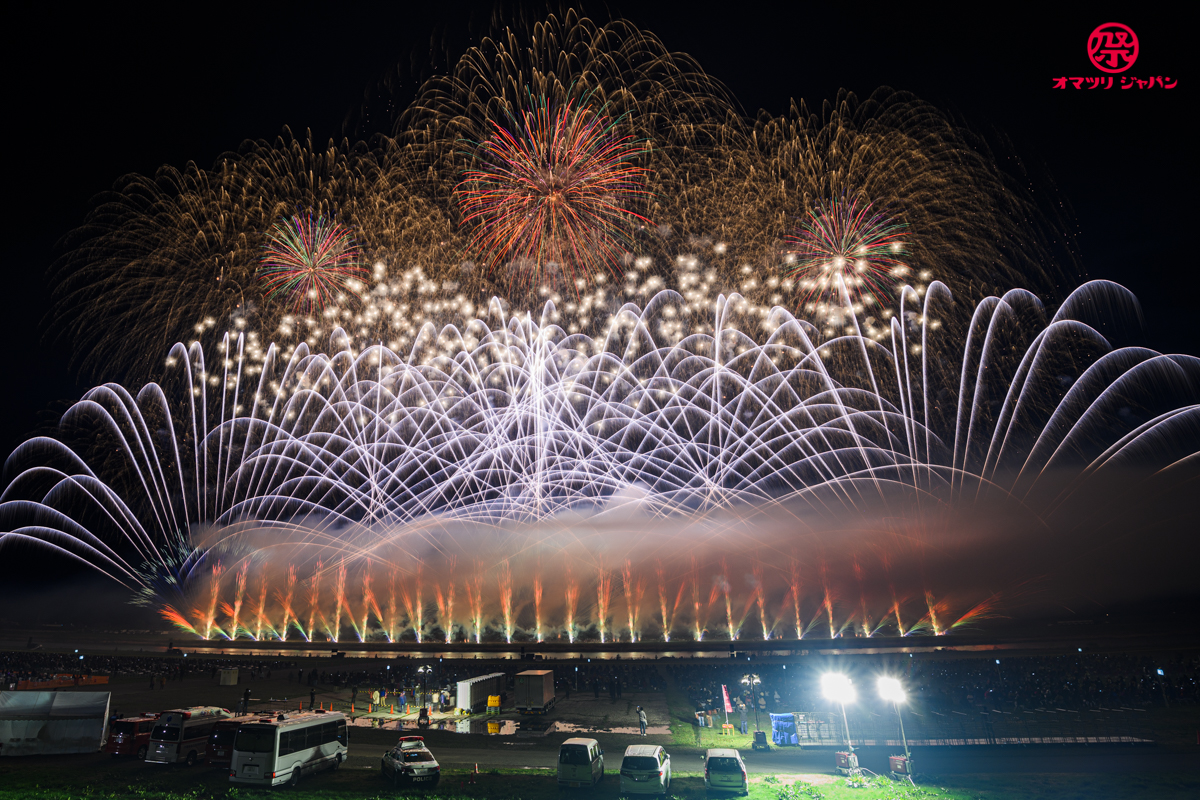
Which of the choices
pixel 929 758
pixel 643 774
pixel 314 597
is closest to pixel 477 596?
pixel 314 597

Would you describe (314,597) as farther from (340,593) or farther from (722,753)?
(722,753)

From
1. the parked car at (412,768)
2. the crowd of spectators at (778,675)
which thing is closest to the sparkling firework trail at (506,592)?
the crowd of spectators at (778,675)

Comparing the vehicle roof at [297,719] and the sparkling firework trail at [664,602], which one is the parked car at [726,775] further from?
the sparkling firework trail at [664,602]

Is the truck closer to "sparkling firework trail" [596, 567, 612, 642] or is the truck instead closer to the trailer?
the trailer

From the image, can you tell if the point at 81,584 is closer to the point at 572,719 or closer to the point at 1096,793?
the point at 572,719

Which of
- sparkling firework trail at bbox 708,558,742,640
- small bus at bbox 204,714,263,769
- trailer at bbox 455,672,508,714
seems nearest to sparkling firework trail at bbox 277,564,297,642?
trailer at bbox 455,672,508,714
